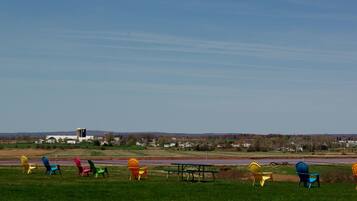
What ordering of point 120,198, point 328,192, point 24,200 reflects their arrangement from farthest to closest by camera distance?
point 328,192
point 120,198
point 24,200

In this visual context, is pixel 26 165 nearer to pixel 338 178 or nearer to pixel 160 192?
pixel 160 192

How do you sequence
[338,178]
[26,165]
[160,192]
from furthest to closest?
[26,165], [338,178], [160,192]

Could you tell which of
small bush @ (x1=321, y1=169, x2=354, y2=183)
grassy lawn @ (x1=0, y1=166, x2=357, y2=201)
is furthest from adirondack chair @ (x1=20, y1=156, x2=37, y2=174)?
small bush @ (x1=321, y1=169, x2=354, y2=183)

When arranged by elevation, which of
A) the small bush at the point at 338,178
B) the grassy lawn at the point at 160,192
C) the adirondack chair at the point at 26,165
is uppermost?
the adirondack chair at the point at 26,165

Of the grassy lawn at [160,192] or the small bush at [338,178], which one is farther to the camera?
the small bush at [338,178]

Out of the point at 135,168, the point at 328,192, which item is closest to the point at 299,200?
the point at 328,192

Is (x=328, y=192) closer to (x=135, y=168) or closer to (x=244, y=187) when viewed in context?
(x=244, y=187)

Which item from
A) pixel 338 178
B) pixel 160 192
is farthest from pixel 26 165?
pixel 338 178

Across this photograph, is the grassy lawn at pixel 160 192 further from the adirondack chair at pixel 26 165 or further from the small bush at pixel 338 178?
the adirondack chair at pixel 26 165

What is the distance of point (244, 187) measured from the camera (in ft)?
91.4

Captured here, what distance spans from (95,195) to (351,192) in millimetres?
9251

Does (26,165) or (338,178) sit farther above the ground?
(26,165)

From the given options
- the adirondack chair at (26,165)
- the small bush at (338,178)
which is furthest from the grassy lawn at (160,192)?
the adirondack chair at (26,165)

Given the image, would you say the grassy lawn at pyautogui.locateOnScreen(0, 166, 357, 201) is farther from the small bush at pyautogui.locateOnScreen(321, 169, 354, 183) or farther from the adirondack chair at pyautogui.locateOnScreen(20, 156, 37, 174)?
the adirondack chair at pyautogui.locateOnScreen(20, 156, 37, 174)
